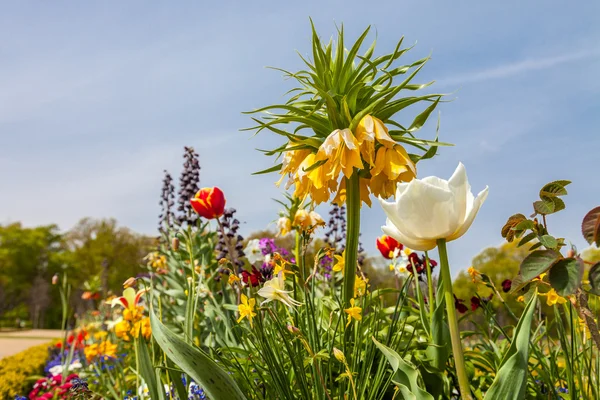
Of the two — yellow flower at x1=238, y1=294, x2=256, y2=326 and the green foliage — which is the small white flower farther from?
yellow flower at x1=238, y1=294, x2=256, y2=326

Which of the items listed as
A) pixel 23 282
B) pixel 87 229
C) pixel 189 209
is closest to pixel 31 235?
pixel 23 282

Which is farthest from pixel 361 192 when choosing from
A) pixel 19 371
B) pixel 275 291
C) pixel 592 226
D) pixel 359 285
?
pixel 19 371

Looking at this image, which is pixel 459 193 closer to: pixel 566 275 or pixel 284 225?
pixel 566 275

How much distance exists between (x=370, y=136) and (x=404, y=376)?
3.57ft

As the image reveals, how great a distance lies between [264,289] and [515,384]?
0.83 m

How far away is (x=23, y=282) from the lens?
41.4m

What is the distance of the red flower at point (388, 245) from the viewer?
Result: 395 centimetres

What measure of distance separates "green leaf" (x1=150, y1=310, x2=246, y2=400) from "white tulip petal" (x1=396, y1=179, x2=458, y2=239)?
73 cm

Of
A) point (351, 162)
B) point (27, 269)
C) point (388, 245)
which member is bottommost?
point (388, 245)

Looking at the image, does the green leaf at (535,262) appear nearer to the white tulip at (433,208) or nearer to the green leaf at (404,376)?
the white tulip at (433,208)

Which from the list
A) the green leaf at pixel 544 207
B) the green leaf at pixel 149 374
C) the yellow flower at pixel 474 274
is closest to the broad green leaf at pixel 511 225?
the green leaf at pixel 544 207

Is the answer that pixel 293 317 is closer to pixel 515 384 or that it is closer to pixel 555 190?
pixel 515 384

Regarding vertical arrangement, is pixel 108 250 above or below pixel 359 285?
above

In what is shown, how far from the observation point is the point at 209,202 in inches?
139
